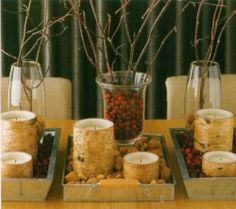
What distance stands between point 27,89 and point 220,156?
478mm

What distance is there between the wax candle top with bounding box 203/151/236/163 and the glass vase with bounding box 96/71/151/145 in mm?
220

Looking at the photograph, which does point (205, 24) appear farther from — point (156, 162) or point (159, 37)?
point (156, 162)

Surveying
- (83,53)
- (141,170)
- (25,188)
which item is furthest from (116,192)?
(83,53)

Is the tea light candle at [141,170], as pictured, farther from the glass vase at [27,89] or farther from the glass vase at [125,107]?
the glass vase at [27,89]

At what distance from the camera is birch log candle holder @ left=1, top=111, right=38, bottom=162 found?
1.47 m

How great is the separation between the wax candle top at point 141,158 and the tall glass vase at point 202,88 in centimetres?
24

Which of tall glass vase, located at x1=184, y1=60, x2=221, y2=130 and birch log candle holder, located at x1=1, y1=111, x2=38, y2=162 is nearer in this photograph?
birch log candle holder, located at x1=1, y1=111, x2=38, y2=162

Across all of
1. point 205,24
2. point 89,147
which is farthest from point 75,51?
point 89,147

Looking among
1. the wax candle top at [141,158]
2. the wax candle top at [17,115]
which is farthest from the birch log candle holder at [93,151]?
the wax candle top at [17,115]

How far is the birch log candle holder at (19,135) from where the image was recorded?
147 centimetres

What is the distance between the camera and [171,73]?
9.44 ft

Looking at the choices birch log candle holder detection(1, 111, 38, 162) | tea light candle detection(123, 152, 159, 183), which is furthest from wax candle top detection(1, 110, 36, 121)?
tea light candle detection(123, 152, 159, 183)

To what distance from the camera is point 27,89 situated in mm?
1619

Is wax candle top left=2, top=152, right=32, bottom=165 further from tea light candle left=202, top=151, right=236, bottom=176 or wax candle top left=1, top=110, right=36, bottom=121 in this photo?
tea light candle left=202, top=151, right=236, bottom=176
